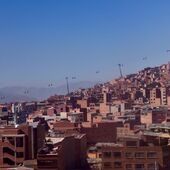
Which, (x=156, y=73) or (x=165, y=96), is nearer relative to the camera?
(x=165, y=96)

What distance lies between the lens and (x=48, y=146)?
2806 centimetres

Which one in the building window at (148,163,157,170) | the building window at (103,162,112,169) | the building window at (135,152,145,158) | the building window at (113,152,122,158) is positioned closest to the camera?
the building window at (148,163,157,170)

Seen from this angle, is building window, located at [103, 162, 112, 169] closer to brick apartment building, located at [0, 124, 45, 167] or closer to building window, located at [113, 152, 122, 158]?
building window, located at [113, 152, 122, 158]

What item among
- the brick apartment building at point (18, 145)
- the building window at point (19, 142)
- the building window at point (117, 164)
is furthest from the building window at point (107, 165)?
the building window at point (19, 142)

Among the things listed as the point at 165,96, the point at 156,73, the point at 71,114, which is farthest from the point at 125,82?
the point at 71,114

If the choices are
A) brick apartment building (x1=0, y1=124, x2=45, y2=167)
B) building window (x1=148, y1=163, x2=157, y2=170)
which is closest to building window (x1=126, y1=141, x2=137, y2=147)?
building window (x1=148, y1=163, x2=157, y2=170)

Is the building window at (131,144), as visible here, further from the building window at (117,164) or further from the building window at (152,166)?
the building window at (152,166)

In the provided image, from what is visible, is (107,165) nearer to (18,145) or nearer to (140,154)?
(140,154)

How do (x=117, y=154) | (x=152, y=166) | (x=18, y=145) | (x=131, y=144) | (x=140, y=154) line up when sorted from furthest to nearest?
(x=18, y=145)
(x=131, y=144)
(x=117, y=154)
(x=140, y=154)
(x=152, y=166)

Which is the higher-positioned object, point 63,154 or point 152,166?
point 63,154

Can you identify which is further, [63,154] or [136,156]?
[136,156]

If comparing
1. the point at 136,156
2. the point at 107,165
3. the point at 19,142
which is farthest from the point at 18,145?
the point at 136,156

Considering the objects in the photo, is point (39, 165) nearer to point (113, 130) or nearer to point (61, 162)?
point (61, 162)

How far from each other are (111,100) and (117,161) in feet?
137
